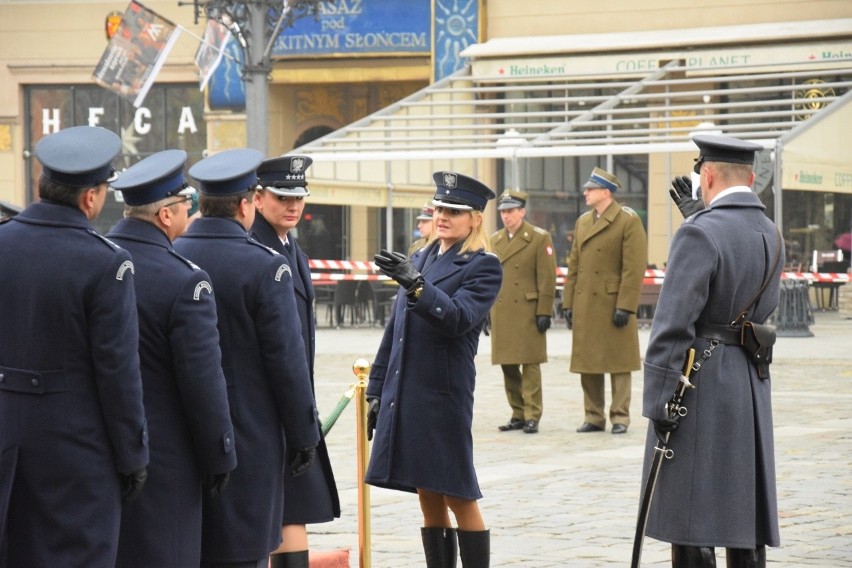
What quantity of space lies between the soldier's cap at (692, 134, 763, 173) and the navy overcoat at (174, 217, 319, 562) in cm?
158

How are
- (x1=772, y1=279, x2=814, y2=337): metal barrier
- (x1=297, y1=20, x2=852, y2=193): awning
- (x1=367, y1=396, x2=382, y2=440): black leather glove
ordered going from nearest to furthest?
(x1=367, y1=396, x2=382, y2=440): black leather glove → (x1=772, y1=279, x2=814, y2=337): metal barrier → (x1=297, y1=20, x2=852, y2=193): awning

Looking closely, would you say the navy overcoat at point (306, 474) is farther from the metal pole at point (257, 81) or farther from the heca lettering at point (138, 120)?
the heca lettering at point (138, 120)

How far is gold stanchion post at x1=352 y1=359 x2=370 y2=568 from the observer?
7.07 m

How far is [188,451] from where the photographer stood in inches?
200

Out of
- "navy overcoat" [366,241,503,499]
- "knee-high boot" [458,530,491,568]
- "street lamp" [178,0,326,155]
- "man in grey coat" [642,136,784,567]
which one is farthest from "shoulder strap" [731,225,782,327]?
"street lamp" [178,0,326,155]

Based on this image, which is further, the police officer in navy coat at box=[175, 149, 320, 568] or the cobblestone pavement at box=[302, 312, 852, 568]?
the cobblestone pavement at box=[302, 312, 852, 568]

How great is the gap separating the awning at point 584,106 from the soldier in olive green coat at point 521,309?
374 inches

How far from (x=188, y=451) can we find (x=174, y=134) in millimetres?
29310

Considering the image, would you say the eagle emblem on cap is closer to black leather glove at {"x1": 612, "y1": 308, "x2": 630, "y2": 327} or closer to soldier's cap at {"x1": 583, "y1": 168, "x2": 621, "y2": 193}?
soldier's cap at {"x1": 583, "y1": 168, "x2": 621, "y2": 193}

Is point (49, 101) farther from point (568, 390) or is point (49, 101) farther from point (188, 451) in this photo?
point (188, 451)

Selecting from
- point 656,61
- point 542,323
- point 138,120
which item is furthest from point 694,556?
point 138,120

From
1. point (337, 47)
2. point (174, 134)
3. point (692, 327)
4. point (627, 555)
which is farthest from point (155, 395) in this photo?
point (174, 134)

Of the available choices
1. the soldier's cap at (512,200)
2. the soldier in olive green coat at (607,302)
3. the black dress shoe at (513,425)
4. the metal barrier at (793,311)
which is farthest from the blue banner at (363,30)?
the black dress shoe at (513,425)

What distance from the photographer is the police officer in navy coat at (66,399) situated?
465cm
